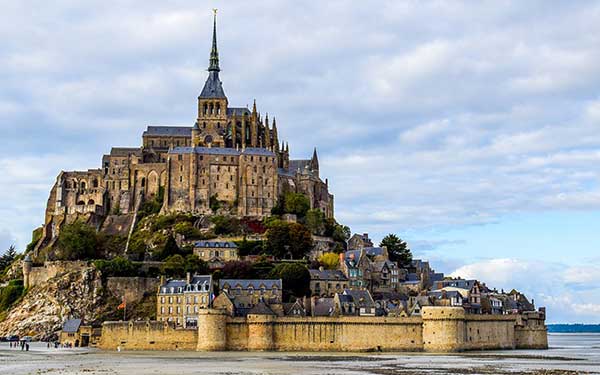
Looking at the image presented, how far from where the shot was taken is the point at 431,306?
236ft

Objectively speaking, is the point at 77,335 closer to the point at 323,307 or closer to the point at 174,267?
the point at 174,267

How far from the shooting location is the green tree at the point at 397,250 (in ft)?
329

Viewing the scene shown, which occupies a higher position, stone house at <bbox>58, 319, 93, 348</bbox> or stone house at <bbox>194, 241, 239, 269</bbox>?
stone house at <bbox>194, 241, 239, 269</bbox>

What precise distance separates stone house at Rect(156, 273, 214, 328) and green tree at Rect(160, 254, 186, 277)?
644 centimetres

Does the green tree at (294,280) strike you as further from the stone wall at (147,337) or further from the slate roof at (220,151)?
the slate roof at (220,151)

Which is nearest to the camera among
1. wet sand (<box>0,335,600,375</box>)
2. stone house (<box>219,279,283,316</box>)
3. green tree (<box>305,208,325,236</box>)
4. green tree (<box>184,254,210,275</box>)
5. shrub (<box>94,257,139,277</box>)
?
wet sand (<box>0,335,600,375</box>)

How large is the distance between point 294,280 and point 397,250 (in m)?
21.8

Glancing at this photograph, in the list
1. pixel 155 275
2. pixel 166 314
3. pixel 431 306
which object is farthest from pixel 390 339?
pixel 155 275

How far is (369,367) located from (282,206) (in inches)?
1927

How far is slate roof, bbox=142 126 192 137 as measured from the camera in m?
112

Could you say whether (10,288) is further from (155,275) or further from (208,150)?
(208,150)

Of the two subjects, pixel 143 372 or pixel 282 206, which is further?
pixel 282 206

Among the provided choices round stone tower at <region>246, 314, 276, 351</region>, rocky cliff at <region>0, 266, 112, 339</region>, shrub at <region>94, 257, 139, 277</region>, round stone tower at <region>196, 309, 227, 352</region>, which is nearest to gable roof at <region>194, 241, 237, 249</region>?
shrub at <region>94, 257, 139, 277</region>

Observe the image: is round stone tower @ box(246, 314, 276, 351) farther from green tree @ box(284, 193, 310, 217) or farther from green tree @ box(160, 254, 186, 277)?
green tree @ box(284, 193, 310, 217)
